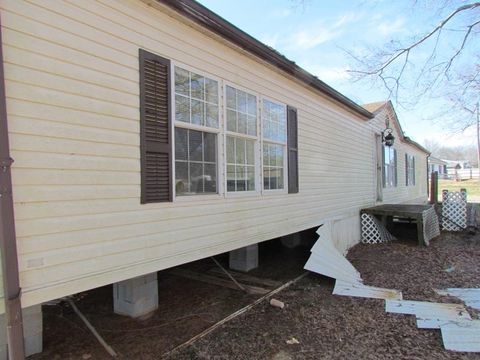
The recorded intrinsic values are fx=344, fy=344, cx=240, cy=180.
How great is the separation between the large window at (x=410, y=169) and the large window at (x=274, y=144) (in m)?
11.6

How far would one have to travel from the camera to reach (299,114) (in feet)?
21.5

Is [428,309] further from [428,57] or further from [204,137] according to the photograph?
[428,57]

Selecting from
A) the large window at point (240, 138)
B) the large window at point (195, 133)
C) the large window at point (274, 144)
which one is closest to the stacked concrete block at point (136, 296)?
the large window at point (195, 133)

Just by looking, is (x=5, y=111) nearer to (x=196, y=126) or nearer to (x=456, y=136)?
(x=196, y=126)

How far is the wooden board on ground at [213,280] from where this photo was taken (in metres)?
5.92

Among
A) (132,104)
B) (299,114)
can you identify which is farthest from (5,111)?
(299,114)

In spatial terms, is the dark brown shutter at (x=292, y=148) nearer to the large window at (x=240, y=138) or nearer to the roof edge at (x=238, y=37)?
the roof edge at (x=238, y=37)

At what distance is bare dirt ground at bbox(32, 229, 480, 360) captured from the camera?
3.80 metres

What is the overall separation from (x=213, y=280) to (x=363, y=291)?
2.67m

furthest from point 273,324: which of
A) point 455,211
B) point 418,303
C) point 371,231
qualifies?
point 455,211

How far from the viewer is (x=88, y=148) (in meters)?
2.95

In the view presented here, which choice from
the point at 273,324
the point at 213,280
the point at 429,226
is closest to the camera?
the point at 273,324

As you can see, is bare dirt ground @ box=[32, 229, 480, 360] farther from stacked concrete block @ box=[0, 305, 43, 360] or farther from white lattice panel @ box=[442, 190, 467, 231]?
white lattice panel @ box=[442, 190, 467, 231]

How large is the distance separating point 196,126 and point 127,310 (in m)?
2.73
